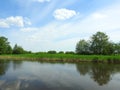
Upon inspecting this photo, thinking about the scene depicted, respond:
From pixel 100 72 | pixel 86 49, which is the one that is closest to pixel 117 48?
pixel 86 49

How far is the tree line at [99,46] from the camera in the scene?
58.2 m

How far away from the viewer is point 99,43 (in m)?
60.9

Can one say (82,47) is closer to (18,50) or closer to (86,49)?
(86,49)

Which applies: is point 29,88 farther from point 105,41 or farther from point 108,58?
point 105,41

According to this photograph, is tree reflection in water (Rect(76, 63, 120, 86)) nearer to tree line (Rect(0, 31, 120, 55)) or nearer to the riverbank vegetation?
the riverbank vegetation

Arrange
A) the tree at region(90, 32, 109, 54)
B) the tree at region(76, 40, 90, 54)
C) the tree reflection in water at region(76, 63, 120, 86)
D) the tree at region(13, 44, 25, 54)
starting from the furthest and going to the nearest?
the tree at region(13, 44, 25, 54), the tree at region(76, 40, 90, 54), the tree at region(90, 32, 109, 54), the tree reflection in water at region(76, 63, 120, 86)

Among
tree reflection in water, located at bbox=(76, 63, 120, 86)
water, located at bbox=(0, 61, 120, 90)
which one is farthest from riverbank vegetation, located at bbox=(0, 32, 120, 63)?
water, located at bbox=(0, 61, 120, 90)

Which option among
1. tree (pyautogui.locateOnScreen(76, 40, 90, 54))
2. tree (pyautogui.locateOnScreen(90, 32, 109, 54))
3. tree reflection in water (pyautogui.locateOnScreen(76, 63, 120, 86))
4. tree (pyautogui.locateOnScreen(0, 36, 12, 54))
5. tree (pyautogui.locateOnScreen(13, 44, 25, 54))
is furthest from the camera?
tree (pyautogui.locateOnScreen(13, 44, 25, 54))

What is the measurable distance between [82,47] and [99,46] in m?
7.95

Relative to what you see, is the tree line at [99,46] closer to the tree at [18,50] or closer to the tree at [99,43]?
the tree at [99,43]

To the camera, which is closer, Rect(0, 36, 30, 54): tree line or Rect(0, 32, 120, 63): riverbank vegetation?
Rect(0, 32, 120, 63): riverbank vegetation

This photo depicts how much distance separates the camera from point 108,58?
36.4 metres

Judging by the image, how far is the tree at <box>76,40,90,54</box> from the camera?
65.2 m

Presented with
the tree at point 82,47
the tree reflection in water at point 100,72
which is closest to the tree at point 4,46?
the tree at point 82,47
